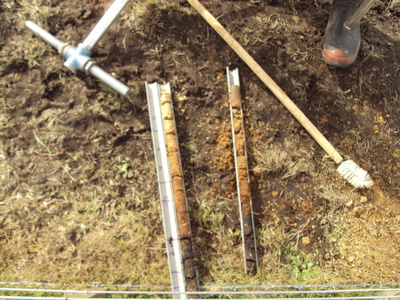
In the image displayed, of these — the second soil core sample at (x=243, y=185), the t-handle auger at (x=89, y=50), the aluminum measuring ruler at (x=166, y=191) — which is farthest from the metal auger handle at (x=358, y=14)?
the t-handle auger at (x=89, y=50)

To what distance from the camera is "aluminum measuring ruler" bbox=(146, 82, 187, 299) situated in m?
1.96

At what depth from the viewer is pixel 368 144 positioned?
7.60 ft

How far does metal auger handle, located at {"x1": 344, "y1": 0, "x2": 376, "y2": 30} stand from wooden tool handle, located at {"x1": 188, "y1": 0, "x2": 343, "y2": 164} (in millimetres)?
784

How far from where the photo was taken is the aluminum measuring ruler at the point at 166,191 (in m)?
1.96

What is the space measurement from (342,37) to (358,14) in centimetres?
19

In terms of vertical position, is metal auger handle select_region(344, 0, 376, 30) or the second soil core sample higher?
metal auger handle select_region(344, 0, 376, 30)

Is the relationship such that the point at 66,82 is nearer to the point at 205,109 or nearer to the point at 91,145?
the point at 91,145

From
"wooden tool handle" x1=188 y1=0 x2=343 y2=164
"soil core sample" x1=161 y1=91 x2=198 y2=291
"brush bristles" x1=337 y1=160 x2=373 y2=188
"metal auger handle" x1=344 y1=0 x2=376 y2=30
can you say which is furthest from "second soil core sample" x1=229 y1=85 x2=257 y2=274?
"metal auger handle" x1=344 y1=0 x2=376 y2=30

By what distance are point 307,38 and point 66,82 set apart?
209 cm

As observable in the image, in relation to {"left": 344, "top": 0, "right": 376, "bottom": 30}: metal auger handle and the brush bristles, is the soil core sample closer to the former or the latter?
the brush bristles

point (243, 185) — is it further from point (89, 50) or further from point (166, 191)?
point (89, 50)

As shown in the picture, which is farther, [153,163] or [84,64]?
[153,163]

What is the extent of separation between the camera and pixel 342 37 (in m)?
2.20

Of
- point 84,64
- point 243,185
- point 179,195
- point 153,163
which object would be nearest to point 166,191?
point 179,195
